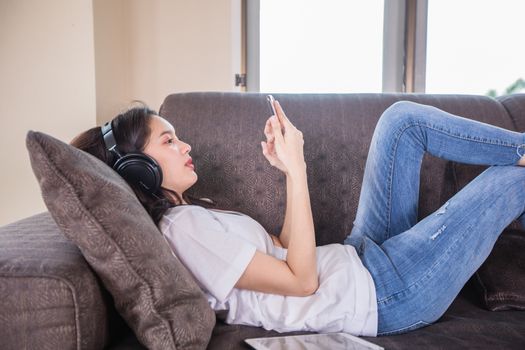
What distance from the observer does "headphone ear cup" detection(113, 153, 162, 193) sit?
105cm

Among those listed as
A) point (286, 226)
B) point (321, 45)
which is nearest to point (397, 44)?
point (321, 45)

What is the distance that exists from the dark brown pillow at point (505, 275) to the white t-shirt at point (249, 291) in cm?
34

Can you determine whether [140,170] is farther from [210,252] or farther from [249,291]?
[249,291]

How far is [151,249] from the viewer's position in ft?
2.68

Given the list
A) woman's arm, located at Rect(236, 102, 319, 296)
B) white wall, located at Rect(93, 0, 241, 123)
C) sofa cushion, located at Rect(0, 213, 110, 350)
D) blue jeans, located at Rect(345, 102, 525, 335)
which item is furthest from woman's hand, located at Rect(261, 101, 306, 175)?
white wall, located at Rect(93, 0, 241, 123)

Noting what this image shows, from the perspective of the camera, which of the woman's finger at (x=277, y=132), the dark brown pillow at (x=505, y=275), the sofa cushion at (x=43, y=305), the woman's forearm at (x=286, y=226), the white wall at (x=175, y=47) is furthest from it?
the white wall at (x=175, y=47)

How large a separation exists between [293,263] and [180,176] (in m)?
0.35

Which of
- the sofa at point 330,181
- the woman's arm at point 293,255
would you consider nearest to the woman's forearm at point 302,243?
the woman's arm at point 293,255

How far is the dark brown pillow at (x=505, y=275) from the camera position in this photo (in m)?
1.18

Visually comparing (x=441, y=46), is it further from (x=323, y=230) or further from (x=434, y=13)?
(x=323, y=230)

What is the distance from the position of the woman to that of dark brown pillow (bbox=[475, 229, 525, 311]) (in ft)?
0.40

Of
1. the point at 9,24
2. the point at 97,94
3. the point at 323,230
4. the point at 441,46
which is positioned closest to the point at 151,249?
the point at 323,230

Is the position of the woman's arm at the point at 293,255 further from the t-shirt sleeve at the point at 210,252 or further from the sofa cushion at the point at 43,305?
the sofa cushion at the point at 43,305

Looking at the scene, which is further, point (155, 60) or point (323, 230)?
point (155, 60)
